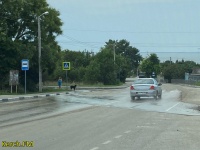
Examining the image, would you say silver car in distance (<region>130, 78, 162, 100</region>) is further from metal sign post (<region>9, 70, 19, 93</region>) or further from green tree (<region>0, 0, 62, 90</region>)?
green tree (<region>0, 0, 62, 90</region>)

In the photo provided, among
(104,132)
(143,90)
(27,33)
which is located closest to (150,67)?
(27,33)

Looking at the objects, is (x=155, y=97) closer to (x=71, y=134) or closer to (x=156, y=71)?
(x=71, y=134)

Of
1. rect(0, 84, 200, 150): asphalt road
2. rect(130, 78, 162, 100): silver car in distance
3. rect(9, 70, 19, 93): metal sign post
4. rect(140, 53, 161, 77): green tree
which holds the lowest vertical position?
rect(0, 84, 200, 150): asphalt road

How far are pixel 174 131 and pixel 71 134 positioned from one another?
10.6ft

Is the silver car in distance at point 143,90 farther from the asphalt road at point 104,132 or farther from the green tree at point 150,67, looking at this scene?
the green tree at point 150,67

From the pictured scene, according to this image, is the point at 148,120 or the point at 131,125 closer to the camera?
the point at 131,125

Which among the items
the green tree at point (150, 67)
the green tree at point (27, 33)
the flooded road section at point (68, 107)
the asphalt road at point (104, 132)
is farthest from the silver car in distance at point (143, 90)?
the green tree at point (150, 67)

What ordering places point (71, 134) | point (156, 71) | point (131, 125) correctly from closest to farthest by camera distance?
point (71, 134), point (131, 125), point (156, 71)

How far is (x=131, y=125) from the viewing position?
14.1m

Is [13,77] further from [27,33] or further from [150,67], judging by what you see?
[150,67]

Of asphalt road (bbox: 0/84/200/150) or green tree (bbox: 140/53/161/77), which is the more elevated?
green tree (bbox: 140/53/161/77)

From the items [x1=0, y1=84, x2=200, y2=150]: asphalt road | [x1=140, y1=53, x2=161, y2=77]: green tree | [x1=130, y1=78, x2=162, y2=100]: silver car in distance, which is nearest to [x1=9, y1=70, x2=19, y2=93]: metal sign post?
[x1=130, y1=78, x2=162, y2=100]: silver car in distance

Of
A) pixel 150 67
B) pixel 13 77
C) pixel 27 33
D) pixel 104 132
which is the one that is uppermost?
Answer: pixel 27 33

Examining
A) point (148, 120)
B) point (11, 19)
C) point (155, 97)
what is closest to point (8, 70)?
point (11, 19)
